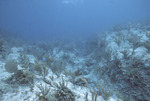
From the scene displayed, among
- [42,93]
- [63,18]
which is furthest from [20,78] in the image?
[63,18]

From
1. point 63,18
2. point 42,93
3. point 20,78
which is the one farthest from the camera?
point 63,18

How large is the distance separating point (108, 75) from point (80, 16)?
14426 cm

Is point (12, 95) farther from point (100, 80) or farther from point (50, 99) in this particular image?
point (100, 80)

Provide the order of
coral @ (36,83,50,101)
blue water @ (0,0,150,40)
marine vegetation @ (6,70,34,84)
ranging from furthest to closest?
blue water @ (0,0,150,40)
marine vegetation @ (6,70,34,84)
coral @ (36,83,50,101)

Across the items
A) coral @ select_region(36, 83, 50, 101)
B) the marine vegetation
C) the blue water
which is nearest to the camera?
coral @ select_region(36, 83, 50, 101)

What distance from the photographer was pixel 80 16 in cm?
13488

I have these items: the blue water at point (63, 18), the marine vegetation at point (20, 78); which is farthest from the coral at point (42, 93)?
the blue water at point (63, 18)

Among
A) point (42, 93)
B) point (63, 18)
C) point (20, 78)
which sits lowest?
point (42, 93)

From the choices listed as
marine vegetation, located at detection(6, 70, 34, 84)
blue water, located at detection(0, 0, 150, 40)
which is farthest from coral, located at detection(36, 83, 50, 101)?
blue water, located at detection(0, 0, 150, 40)

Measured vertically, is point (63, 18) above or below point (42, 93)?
above

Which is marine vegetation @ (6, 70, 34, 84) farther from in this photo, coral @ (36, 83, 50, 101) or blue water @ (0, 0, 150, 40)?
blue water @ (0, 0, 150, 40)

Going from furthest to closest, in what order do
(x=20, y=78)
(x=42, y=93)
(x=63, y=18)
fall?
(x=63, y=18) < (x=20, y=78) < (x=42, y=93)

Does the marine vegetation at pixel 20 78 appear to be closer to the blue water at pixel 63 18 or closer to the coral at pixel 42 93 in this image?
the coral at pixel 42 93

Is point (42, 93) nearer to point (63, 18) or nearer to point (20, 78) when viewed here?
point (20, 78)
